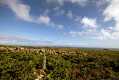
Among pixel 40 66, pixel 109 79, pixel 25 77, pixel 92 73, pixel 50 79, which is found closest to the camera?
pixel 25 77

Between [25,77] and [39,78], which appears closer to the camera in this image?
[25,77]

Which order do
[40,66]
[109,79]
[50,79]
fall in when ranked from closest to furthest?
1. [50,79]
2. [109,79]
3. [40,66]

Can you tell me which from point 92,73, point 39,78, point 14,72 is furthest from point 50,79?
point 92,73

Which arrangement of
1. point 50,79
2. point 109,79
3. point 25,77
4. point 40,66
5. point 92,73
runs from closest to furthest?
point 25,77, point 50,79, point 109,79, point 92,73, point 40,66

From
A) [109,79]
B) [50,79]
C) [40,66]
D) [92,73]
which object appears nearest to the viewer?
[50,79]

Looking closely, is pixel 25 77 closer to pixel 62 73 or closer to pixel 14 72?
pixel 14 72

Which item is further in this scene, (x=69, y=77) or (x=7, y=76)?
(x=69, y=77)

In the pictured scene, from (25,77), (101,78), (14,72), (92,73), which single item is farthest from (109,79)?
(14,72)

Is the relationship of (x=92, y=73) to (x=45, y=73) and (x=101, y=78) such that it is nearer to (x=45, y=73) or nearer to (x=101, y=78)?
(x=101, y=78)
